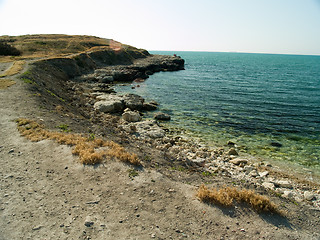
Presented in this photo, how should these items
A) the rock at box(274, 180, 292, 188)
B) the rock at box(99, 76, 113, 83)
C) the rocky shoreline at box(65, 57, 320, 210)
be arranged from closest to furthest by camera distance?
1. the rocky shoreline at box(65, 57, 320, 210)
2. the rock at box(274, 180, 292, 188)
3. the rock at box(99, 76, 113, 83)

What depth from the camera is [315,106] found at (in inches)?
1409

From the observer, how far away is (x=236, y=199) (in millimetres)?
9039

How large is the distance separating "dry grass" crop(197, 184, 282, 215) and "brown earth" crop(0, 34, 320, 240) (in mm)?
272

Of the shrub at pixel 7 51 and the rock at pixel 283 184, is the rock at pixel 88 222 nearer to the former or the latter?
the rock at pixel 283 184

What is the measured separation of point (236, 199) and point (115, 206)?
218 inches

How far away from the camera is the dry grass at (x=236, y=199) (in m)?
8.48

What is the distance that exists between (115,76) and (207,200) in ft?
176

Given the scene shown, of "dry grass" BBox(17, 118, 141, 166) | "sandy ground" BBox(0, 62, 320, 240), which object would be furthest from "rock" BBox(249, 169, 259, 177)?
"dry grass" BBox(17, 118, 141, 166)

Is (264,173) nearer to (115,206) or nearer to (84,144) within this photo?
(115,206)

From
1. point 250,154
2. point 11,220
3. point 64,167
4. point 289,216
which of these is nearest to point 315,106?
point 250,154

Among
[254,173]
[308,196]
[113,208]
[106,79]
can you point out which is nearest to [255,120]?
[254,173]

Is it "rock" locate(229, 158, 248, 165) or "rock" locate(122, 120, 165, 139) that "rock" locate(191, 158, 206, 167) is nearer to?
"rock" locate(229, 158, 248, 165)

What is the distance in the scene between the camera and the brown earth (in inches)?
282

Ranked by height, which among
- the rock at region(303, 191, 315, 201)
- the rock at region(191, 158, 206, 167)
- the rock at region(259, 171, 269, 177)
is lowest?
the rock at region(259, 171, 269, 177)
